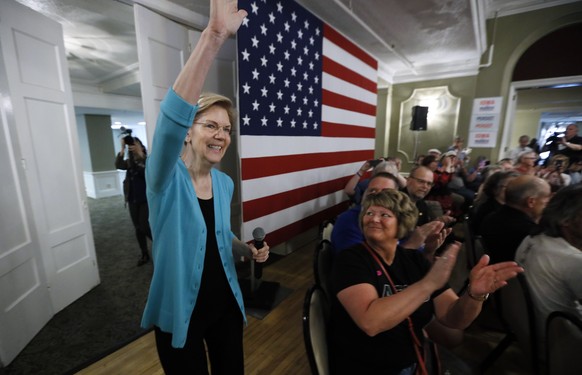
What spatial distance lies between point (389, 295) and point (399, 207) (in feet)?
1.24

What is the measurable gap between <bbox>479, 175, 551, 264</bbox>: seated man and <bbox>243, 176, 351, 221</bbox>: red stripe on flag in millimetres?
1921

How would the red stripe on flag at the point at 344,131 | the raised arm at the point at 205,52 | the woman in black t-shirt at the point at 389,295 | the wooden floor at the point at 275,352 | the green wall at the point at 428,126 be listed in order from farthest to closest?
the green wall at the point at 428,126 < the red stripe on flag at the point at 344,131 < the wooden floor at the point at 275,352 < the woman in black t-shirt at the point at 389,295 < the raised arm at the point at 205,52

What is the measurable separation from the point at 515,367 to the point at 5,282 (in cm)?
334

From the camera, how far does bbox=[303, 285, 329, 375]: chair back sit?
87cm

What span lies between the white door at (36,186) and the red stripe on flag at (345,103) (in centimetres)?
273

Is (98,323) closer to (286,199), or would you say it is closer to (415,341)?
(286,199)

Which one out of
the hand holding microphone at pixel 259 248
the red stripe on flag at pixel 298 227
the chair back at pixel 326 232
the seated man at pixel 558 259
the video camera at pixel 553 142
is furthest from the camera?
the video camera at pixel 553 142

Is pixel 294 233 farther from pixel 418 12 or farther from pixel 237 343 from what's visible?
pixel 418 12

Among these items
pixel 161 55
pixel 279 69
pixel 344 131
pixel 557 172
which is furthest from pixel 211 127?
pixel 557 172

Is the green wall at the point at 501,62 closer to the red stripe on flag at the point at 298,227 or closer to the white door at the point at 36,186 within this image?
the red stripe on flag at the point at 298,227

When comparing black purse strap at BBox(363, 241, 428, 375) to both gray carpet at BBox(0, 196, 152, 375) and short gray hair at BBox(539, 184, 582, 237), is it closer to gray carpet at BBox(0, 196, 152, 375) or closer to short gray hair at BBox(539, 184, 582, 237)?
short gray hair at BBox(539, 184, 582, 237)

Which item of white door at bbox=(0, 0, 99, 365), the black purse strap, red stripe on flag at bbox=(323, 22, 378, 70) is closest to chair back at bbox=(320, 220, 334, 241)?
the black purse strap

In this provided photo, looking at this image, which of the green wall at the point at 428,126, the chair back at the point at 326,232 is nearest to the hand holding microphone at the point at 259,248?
the chair back at the point at 326,232

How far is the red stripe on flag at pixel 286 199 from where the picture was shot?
8.73 feet
